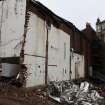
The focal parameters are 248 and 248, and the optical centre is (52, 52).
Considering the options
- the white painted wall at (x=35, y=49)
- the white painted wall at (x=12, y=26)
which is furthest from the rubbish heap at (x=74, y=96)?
the white painted wall at (x=12, y=26)

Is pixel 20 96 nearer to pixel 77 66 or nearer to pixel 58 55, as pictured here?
pixel 58 55

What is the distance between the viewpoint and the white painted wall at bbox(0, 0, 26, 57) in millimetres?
13812

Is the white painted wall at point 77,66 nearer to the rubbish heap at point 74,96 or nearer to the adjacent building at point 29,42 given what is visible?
the adjacent building at point 29,42

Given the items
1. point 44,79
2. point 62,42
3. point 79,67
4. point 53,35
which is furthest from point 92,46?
point 44,79

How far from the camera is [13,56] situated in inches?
543

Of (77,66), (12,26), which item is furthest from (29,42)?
(77,66)

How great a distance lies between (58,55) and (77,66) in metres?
6.00

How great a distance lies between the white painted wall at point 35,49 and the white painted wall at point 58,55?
3.92 ft

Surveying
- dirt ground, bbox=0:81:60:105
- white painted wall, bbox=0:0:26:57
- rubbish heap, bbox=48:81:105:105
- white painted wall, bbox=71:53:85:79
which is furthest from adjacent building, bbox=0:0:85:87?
white painted wall, bbox=71:53:85:79

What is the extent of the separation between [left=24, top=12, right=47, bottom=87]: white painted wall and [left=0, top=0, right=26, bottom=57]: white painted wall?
0.51 meters

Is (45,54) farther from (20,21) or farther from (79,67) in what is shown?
(79,67)

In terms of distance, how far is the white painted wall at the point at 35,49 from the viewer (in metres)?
13.9

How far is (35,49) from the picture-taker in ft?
48.0

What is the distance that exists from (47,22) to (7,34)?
10.5 feet
